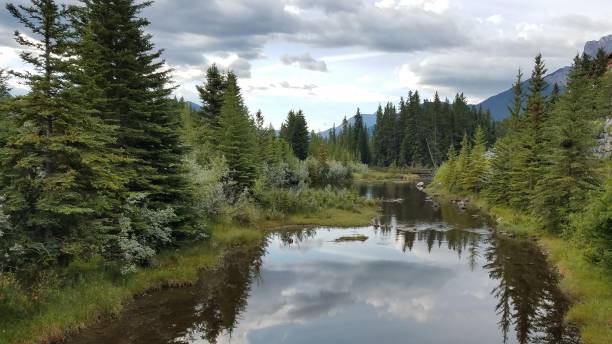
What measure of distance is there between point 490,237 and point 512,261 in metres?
8.85

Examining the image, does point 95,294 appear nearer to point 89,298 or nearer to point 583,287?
point 89,298

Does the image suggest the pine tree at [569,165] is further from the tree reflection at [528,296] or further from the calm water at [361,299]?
the calm water at [361,299]

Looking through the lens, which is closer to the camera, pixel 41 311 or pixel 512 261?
pixel 41 311

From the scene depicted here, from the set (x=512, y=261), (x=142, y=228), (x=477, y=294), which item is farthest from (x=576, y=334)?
(x=142, y=228)

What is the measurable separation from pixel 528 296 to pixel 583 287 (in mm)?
2442

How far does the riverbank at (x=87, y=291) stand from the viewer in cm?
1490

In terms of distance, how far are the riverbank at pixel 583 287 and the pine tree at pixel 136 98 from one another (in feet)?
63.7

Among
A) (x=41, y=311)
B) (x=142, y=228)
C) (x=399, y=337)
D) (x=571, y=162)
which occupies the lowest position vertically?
(x=399, y=337)

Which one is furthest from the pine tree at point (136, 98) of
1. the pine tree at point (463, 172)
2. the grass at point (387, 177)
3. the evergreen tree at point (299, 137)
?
the grass at point (387, 177)

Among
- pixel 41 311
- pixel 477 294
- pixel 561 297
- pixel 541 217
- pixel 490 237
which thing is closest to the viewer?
pixel 41 311

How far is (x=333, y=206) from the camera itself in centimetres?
5069

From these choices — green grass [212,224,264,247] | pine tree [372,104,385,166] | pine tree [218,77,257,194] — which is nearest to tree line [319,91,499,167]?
pine tree [372,104,385,166]

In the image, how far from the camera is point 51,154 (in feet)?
57.0

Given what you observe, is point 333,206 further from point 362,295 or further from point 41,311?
point 41,311
